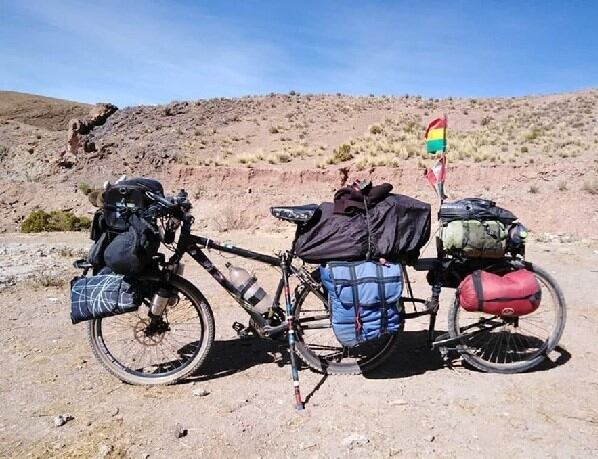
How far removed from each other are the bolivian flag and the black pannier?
9.28 feet

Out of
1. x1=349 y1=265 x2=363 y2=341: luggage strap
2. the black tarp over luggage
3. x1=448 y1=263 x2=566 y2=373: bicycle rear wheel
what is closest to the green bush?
the black tarp over luggage

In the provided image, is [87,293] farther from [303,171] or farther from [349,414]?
[303,171]

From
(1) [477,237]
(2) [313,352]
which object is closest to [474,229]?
(1) [477,237]

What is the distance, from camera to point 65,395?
4.00 meters

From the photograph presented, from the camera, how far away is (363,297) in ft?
12.4

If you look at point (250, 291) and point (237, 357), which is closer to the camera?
point (250, 291)

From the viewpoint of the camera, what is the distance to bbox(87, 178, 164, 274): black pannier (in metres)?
3.73

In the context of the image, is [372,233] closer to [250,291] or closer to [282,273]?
[282,273]

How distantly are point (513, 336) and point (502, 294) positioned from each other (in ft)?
3.43

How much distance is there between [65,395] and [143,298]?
35.3 inches

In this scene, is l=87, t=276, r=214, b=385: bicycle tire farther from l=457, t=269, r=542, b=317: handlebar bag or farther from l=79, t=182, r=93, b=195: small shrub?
l=79, t=182, r=93, b=195: small shrub

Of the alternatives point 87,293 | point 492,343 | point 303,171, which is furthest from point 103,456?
point 303,171

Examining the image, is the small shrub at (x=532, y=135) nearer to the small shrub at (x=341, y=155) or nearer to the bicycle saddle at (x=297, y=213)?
the small shrub at (x=341, y=155)

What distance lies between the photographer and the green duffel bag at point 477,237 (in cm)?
391
